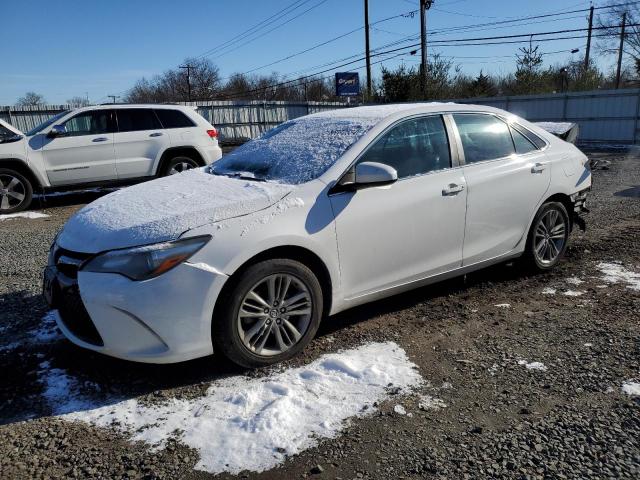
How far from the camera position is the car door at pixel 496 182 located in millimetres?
4238

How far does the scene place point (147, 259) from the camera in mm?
2943

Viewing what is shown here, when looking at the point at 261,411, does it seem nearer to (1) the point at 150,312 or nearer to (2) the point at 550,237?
(1) the point at 150,312

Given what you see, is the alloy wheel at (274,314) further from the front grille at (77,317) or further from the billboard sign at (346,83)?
the billboard sign at (346,83)

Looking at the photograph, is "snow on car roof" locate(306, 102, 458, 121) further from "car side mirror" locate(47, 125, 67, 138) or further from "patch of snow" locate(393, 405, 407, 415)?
"car side mirror" locate(47, 125, 67, 138)

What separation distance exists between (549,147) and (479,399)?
116 inches

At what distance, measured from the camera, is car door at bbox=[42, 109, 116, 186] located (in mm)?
9297

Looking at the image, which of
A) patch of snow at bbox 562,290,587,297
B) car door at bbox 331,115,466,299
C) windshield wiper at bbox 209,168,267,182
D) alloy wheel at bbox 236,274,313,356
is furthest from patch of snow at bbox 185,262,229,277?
patch of snow at bbox 562,290,587,297

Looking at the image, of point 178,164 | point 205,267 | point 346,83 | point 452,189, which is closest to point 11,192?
point 178,164

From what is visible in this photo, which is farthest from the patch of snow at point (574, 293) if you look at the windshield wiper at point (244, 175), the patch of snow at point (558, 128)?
the windshield wiper at point (244, 175)

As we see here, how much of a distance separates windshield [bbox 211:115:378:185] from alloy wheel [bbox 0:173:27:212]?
6.17m

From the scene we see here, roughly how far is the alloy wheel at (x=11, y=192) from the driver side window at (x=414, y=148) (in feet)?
25.2

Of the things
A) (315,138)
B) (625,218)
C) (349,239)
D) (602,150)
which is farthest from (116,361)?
(602,150)

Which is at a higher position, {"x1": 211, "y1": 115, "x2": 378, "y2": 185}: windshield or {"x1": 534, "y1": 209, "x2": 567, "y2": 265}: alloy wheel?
{"x1": 211, "y1": 115, "x2": 378, "y2": 185}: windshield

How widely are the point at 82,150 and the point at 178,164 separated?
176 cm
